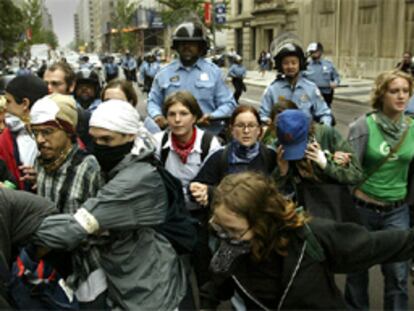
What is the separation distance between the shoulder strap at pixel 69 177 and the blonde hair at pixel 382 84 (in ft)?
7.16

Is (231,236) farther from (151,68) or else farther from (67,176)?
(151,68)

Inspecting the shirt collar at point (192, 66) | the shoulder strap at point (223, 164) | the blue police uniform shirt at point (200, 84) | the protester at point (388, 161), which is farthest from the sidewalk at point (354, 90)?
the shoulder strap at point (223, 164)

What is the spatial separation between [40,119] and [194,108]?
4.80ft

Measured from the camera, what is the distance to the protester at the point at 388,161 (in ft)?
11.8

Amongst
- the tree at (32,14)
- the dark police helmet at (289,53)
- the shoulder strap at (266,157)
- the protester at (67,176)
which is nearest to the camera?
the protester at (67,176)

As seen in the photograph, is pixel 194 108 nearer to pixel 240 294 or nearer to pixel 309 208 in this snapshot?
pixel 309 208

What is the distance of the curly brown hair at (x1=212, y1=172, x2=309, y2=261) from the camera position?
2.09 meters

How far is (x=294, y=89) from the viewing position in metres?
5.20

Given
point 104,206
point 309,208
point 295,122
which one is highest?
point 295,122

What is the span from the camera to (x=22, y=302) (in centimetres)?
235

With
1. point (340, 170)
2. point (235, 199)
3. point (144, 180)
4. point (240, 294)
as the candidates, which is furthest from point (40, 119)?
point (340, 170)

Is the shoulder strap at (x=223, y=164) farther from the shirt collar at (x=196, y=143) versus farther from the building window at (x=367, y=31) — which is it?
the building window at (x=367, y=31)

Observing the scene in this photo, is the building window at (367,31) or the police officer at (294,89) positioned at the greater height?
the building window at (367,31)

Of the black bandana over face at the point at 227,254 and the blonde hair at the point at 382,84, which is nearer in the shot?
the black bandana over face at the point at 227,254
